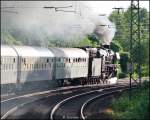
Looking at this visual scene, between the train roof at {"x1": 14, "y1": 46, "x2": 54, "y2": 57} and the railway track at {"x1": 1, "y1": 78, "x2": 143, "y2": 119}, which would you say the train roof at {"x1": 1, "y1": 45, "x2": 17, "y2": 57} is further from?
the railway track at {"x1": 1, "y1": 78, "x2": 143, "y2": 119}

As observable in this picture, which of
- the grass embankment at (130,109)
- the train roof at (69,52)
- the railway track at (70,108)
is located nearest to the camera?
the grass embankment at (130,109)

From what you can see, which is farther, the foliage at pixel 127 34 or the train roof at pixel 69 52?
the foliage at pixel 127 34

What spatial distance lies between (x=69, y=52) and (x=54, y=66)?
372cm

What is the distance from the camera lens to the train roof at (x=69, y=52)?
37.2 meters

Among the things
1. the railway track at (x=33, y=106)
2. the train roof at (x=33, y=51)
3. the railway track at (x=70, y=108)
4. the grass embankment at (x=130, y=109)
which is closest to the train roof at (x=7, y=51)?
the train roof at (x=33, y=51)

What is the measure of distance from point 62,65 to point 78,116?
49.8 feet

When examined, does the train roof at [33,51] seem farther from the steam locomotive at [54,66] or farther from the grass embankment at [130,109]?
the grass embankment at [130,109]

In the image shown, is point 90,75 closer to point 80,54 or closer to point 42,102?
point 80,54

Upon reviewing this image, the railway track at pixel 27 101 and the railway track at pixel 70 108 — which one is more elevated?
the railway track at pixel 27 101

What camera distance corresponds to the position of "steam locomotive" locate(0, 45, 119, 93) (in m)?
28.8

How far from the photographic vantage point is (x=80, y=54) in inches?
1640

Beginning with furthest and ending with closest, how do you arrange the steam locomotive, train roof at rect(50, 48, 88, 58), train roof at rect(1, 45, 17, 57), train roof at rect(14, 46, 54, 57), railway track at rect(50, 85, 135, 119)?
train roof at rect(50, 48, 88, 58)
train roof at rect(14, 46, 54, 57)
the steam locomotive
train roof at rect(1, 45, 17, 57)
railway track at rect(50, 85, 135, 119)

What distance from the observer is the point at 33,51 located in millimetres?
32406

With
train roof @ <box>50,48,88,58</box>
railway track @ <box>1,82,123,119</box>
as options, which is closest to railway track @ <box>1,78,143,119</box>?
railway track @ <box>1,82,123,119</box>
